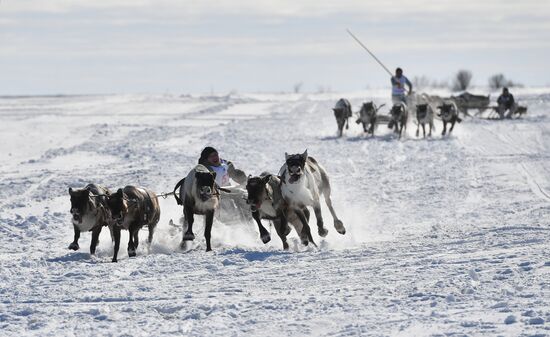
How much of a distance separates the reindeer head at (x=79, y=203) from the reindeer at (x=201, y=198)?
124 cm

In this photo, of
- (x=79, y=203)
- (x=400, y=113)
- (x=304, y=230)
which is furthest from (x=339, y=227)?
(x=400, y=113)

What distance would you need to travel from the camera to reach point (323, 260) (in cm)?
1090

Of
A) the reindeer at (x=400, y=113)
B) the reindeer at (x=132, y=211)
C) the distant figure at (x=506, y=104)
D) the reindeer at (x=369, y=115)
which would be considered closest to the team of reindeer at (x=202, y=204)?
the reindeer at (x=132, y=211)

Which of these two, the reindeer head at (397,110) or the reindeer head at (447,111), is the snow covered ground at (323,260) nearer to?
the reindeer head at (397,110)

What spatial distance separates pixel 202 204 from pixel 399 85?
64.1 ft

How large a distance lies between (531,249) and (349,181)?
9487 millimetres

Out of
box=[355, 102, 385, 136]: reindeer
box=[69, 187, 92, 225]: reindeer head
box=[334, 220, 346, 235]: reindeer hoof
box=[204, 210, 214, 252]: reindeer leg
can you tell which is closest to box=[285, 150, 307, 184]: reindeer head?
box=[204, 210, 214, 252]: reindeer leg

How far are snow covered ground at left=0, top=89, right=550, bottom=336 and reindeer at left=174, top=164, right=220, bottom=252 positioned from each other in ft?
0.93

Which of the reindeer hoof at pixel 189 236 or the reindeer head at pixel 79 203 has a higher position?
the reindeer head at pixel 79 203

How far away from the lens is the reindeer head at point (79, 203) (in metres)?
11.4

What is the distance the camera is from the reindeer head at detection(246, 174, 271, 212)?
1195 cm

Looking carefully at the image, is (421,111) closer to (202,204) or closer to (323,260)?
(202,204)

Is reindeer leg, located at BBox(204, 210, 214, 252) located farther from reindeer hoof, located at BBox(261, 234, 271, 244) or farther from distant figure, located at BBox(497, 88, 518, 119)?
distant figure, located at BBox(497, 88, 518, 119)

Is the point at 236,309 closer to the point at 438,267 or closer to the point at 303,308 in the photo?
the point at 303,308
